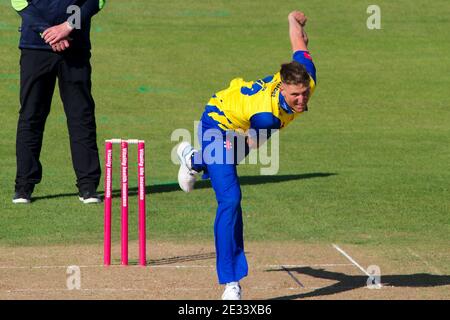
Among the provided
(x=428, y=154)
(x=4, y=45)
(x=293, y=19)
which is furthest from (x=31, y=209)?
(x=4, y=45)

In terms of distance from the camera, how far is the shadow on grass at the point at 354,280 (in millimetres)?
11117

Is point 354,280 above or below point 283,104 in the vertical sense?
below

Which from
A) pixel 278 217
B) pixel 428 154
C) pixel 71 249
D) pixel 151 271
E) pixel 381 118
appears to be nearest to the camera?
pixel 151 271

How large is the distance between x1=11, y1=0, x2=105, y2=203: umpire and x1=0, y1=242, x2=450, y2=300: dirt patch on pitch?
94.5 inches

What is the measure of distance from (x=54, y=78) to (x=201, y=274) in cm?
437

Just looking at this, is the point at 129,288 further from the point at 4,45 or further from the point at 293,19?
the point at 4,45

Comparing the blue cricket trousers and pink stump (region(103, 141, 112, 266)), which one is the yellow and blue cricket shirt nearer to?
the blue cricket trousers

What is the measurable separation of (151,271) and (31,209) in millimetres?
3564

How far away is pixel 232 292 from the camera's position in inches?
408

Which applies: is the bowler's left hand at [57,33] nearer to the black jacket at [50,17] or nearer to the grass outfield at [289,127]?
the black jacket at [50,17]

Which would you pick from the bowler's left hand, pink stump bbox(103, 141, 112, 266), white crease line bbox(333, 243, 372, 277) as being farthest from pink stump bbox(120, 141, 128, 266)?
the bowler's left hand

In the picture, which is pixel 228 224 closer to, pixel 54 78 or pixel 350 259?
pixel 350 259

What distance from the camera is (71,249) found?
12938 millimetres

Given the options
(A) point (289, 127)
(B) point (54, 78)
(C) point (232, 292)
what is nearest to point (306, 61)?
(C) point (232, 292)
